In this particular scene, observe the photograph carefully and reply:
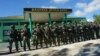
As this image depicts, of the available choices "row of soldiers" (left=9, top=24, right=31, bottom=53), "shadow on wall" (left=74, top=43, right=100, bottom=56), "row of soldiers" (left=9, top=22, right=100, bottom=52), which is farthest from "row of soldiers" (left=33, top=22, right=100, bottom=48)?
"shadow on wall" (left=74, top=43, right=100, bottom=56)

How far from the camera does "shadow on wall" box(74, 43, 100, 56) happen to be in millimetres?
12367

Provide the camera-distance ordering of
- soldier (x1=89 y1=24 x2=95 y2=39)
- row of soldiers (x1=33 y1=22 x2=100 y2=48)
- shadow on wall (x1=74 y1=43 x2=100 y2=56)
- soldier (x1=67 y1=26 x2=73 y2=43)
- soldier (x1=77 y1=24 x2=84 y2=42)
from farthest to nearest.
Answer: soldier (x1=89 y1=24 x2=95 y2=39)
soldier (x1=77 y1=24 x2=84 y2=42)
soldier (x1=67 y1=26 x2=73 y2=43)
row of soldiers (x1=33 y1=22 x2=100 y2=48)
shadow on wall (x1=74 y1=43 x2=100 y2=56)

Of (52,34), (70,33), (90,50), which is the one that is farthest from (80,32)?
(90,50)

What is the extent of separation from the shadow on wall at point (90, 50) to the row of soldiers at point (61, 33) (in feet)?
9.46

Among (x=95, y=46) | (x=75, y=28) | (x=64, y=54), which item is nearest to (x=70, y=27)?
(x=75, y=28)

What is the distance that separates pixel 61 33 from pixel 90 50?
4390 mm

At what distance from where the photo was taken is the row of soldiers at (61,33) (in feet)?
53.9

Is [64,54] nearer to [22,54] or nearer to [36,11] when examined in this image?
[22,54]

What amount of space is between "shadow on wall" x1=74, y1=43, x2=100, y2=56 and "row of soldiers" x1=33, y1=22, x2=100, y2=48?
2883 mm

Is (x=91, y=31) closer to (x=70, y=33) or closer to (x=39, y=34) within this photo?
(x=70, y=33)

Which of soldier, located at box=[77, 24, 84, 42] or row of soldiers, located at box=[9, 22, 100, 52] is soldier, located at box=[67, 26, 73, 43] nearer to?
row of soldiers, located at box=[9, 22, 100, 52]

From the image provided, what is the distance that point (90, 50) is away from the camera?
13281 mm

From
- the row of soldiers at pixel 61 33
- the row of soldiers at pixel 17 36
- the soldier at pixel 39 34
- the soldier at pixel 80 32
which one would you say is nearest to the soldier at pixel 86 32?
the row of soldiers at pixel 61 33

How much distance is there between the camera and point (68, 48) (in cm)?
1402
